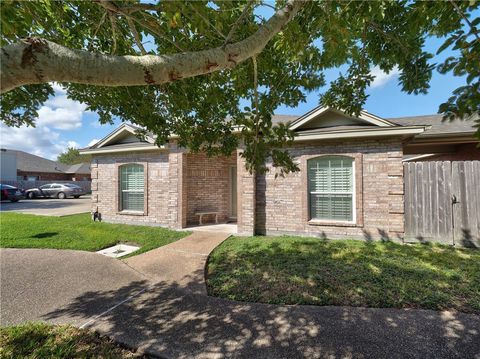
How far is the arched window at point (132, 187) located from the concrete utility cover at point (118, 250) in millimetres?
3058

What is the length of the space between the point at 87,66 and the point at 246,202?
638 centimetres

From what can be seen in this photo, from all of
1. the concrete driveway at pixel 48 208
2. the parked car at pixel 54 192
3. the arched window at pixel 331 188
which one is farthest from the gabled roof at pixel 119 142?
the parked car at pixel 54 192

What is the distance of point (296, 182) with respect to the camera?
7.34m

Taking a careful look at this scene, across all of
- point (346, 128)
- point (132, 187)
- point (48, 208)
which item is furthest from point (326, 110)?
point (48, 208)

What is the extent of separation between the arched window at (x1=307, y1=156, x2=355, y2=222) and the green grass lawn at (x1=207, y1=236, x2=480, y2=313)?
112 centimetres

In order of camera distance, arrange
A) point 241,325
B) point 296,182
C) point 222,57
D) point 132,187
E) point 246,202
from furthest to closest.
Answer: point 132,187, point 246,202, point 296,182, point 241,325, point 222,57

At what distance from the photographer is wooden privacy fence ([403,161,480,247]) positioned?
6.07m

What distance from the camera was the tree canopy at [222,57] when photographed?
67.7 inches

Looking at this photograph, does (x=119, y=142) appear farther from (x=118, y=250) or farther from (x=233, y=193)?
(x=118, y=250)

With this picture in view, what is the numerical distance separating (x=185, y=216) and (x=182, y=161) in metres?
2.13

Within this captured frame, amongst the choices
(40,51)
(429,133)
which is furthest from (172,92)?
(429,133)

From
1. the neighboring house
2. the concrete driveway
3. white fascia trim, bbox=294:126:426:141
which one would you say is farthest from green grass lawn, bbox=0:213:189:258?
the neighboring house

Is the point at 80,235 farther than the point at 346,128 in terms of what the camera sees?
Yes

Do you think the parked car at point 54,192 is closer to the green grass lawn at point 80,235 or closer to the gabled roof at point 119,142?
the green grass lawn at point 80,235
